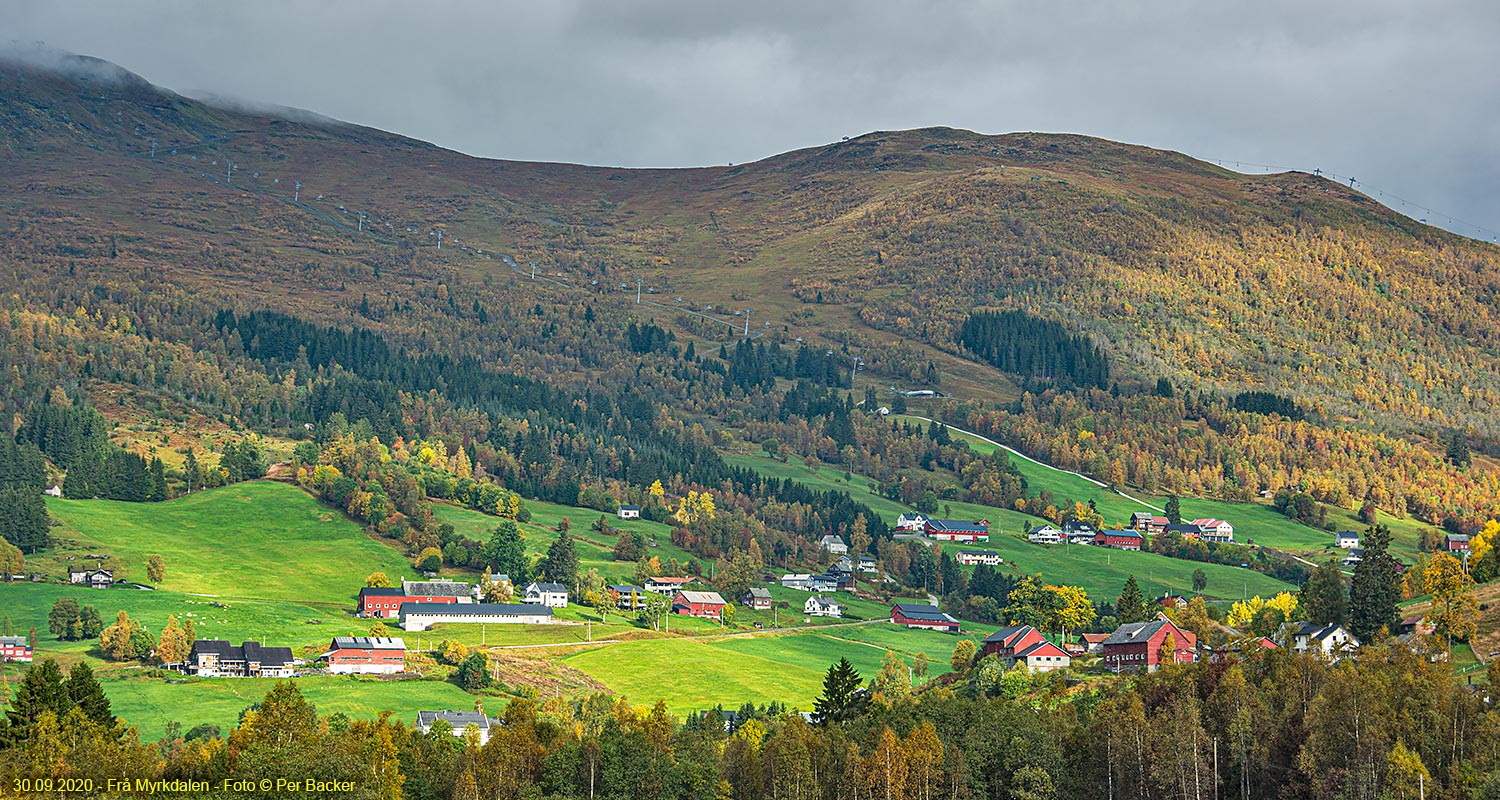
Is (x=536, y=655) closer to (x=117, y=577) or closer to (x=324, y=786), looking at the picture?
(x=117, y=577)

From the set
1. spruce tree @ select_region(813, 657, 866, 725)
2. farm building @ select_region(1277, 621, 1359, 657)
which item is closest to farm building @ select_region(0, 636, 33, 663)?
spruce tree @ select_region(813, 657, 866, 725)

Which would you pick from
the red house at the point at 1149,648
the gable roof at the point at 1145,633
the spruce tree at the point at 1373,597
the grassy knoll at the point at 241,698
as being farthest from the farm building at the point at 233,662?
the spruce tree at the point at 1373,597

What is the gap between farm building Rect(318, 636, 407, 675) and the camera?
16275 cm

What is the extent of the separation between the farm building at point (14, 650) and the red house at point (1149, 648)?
3892 inches

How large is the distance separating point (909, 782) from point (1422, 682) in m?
30.2

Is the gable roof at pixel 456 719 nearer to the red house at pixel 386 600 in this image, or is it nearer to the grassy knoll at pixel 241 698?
the grassy knoll at pixel 241 698

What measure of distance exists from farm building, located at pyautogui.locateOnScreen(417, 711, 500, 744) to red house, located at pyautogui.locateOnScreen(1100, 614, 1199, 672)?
2011 inches

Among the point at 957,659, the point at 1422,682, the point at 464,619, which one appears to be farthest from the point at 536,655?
the point at 1422,682

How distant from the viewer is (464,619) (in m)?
196

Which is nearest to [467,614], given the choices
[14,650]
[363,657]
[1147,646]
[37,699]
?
[363,657]

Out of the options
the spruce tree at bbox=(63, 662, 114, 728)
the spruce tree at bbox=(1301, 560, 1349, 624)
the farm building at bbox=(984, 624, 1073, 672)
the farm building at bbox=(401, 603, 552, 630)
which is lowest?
the farm building at bbox=(401, 603, 552, 630)

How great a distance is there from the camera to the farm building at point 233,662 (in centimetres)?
15712

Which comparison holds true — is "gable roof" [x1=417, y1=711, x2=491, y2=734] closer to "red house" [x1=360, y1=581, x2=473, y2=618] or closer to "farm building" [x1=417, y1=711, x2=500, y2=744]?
"farm building" [x1=417, y1=711, x2=500, y2=744]

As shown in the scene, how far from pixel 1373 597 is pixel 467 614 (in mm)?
107232
